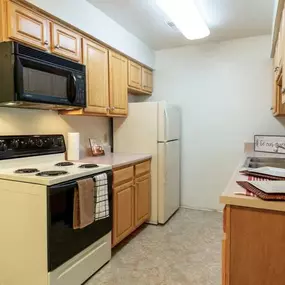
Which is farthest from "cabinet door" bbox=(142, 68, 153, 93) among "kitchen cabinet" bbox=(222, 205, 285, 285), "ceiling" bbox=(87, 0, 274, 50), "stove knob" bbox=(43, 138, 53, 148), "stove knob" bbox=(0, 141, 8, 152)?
"kitchen cabinet" bbox=(222, 205, 285, 285)

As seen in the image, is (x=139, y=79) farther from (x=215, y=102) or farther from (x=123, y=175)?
(x=123, y=175)

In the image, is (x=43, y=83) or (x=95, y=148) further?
(x=95, y=148)

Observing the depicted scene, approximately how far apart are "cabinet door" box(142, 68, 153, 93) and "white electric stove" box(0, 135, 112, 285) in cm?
187

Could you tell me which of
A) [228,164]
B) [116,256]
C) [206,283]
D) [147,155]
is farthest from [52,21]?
[228,164]

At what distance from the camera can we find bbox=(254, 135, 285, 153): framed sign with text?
10.3 feet


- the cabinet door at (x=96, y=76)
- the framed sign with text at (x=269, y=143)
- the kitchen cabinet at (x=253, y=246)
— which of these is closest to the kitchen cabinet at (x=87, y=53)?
the cabinet door at (x=96, y=76)

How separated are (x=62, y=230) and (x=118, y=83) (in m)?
1.78

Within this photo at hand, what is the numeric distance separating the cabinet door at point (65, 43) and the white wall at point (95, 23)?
0.28 feet

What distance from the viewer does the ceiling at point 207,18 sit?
241 centimetres

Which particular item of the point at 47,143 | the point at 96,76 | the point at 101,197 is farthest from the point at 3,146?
the point at 96,76

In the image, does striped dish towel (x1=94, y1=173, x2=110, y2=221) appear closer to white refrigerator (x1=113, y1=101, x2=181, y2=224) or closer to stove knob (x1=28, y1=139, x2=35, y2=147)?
stove knob (x1=28, y1=139, x2=35, y2=147)

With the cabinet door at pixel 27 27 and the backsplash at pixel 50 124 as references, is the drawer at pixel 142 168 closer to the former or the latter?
the backsplash at pixel 50 124

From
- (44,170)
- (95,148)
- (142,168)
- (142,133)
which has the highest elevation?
(142,133)

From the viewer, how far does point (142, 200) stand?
299 centimetres
